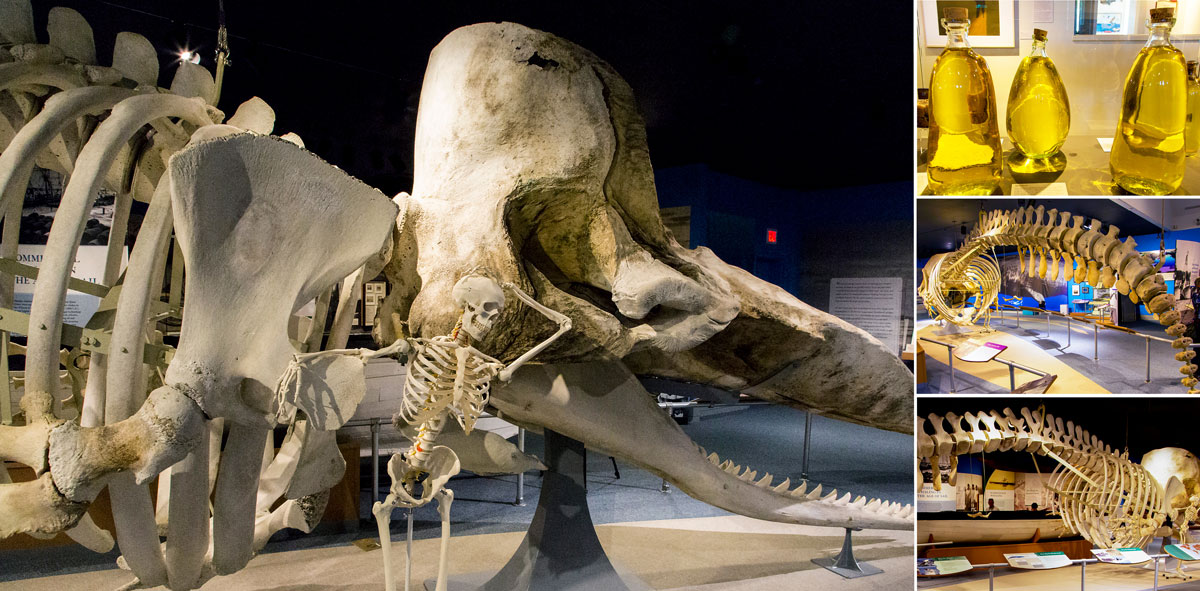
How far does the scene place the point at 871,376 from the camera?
197 cm

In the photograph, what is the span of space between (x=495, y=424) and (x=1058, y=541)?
1.43m

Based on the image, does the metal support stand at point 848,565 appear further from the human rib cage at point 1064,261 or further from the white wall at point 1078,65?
the white wall at point 1078,65

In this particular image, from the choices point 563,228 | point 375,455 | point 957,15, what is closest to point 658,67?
point 563,228

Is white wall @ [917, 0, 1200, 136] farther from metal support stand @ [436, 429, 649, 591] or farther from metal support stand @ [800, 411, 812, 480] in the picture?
metal support stand @ [436, 429, 649, 591]

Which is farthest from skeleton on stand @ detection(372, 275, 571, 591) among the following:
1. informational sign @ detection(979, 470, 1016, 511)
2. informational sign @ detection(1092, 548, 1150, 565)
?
informational sign @ detection(1092, 548, 1150, 565)

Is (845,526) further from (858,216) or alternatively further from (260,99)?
(260,99)

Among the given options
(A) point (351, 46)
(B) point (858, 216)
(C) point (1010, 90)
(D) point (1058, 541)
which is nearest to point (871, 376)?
(B) point (858, 216)

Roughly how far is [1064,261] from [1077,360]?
21cm

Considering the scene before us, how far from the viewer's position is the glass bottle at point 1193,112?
142 cm

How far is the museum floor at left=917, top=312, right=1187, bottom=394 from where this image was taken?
4.86 ft

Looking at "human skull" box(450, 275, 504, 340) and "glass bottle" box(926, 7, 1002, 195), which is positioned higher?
"glass bottle" box(926, 7, 1002, 195)

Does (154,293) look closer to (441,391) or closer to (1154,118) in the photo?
(441,391)

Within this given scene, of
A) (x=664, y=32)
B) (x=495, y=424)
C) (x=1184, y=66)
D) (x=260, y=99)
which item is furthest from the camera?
(x=495, y=424)

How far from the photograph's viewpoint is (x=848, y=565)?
Result: 2.31m
